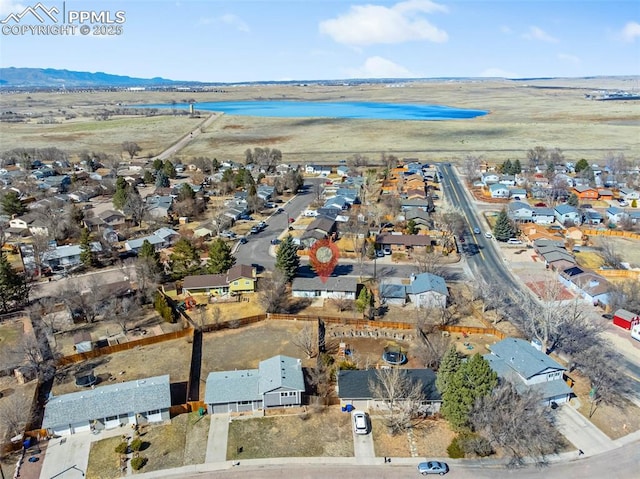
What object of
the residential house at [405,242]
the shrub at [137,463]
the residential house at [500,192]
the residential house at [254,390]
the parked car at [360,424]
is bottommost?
the shrub at [137,463]

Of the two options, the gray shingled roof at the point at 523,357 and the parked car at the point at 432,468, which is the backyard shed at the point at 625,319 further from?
the parked car at the point at 432,468

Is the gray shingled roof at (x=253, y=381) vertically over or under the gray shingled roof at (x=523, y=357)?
under

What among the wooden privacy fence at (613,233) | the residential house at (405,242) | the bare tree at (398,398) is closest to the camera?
the bare tree at (398,398)

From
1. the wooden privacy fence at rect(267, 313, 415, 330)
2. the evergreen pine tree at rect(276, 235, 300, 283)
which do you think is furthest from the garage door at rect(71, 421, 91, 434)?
A: the evergreen pine tree at rect(276, 235, 300, 283)

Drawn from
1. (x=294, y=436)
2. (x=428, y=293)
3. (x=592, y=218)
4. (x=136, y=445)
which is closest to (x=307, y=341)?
(x=294, y=436)

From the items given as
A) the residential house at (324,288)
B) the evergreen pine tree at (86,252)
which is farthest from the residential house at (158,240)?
the residential house at (324,288)

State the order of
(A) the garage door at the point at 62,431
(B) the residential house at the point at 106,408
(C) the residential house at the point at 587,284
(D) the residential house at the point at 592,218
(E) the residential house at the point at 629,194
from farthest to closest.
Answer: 1. (E) the residential house at the point at 629,194
2. (D) the residential house at the point at 592,218
3. (C) the residential house at the point at 587,284
4. (B) the residential house at the point at 106,408
5. (A) the garage door at the point at 62,431

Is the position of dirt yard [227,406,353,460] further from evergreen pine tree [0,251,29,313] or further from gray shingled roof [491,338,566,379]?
evergreen pine tree [0,251,29,313]
